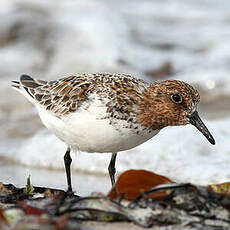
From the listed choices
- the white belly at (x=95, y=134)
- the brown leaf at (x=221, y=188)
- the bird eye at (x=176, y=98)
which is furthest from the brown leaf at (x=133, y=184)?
the bird eye at (x=176, y=98)

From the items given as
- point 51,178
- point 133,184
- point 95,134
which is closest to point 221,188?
point 133,184

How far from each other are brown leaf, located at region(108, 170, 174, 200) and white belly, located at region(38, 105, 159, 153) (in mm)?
737

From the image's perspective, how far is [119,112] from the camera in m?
4.34

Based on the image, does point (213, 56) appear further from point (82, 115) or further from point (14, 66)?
point (82, 115)

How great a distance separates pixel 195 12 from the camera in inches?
515

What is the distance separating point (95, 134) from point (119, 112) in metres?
0.25

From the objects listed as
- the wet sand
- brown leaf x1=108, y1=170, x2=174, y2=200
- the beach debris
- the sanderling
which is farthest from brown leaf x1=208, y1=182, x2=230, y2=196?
the wet sand

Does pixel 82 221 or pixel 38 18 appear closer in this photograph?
pixel 82 221

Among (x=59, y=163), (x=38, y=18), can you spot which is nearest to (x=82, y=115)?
(x=59, y=163)

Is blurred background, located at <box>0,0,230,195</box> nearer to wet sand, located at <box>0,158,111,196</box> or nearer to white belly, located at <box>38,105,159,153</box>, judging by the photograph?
wet sand, located at <box>0,158,111,196</box>

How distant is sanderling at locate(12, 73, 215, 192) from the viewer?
4.33 m

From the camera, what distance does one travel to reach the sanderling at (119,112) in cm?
433

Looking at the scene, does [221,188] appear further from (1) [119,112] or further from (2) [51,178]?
(2) [51,178]

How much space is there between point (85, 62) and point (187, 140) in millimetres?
4219
